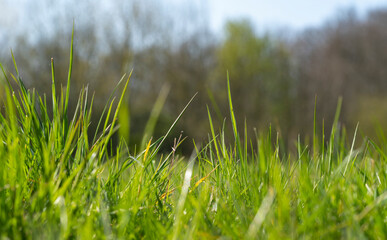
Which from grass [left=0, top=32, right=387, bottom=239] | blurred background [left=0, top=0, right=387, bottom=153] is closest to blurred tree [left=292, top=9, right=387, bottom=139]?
blurred background [left=0, top=0, right=387, bottom=153]

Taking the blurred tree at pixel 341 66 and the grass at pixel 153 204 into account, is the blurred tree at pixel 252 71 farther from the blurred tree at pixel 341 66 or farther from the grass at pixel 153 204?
the grass at pixel 153 204

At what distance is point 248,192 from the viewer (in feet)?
3.90

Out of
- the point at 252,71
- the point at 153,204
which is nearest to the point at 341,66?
the point at 252,71

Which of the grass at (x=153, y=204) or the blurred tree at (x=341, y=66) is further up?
the grass at (x=153, y=204)

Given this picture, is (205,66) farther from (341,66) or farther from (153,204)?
(153,204)

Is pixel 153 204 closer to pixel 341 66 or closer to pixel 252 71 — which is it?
pixel 252 71

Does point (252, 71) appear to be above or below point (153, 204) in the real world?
below

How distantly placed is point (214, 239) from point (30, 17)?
46.1ft

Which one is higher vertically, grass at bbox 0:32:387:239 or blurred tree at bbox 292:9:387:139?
grass at bbox 0:32:387:239

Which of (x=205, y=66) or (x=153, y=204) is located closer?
(x=153, y=204)

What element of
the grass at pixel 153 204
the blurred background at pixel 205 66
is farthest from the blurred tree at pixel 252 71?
the grass at pixel 153 204

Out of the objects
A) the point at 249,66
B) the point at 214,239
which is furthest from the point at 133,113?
the point at 214,239

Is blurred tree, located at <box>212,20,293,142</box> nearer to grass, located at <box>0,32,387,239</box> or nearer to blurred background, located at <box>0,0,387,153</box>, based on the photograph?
blurred background, located at <box>0,0,387,153</box>

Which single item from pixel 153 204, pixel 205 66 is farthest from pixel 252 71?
pixel 153 204
